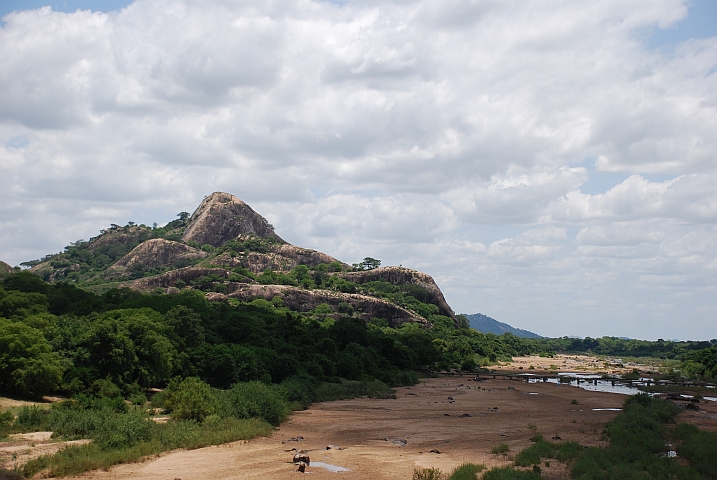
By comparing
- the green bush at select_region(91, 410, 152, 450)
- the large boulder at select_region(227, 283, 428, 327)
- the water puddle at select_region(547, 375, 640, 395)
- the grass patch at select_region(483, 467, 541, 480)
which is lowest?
the water puddle at select_region(547, 375, 640, 395)

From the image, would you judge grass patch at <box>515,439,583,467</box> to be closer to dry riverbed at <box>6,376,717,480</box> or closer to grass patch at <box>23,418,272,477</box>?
dry riverbed at <box>6,376,717,480</box>

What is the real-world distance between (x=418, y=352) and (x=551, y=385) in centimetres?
2525

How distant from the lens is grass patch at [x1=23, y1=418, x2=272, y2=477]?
92.1 feet

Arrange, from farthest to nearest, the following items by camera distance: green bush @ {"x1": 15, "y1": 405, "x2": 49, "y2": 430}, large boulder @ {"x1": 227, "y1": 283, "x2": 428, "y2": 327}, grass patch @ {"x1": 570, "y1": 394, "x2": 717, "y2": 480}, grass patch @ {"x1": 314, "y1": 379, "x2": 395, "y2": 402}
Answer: large boulder @ {"x1": 227, "y1": 283, "x2": 428, "y2": 327}
grass patch @ {"x1": 314, "y1": 379, "x2": 395, "y2": 402}
green bush @ {"x1": 15, "y1": 405, "x2": 49, "y2": 430}
grass patch @ {"x1": 570, "y1": 394, "x2": 717, "y2": 480}

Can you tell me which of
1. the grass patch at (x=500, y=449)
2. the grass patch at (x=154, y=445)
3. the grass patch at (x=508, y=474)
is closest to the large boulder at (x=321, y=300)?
the grass patch at (x=154, y=445)

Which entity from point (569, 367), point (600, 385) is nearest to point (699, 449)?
point (600, 385)

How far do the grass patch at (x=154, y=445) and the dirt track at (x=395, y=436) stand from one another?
73cm

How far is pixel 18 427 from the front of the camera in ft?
115

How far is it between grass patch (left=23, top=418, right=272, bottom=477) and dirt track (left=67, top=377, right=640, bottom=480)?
0.73 m

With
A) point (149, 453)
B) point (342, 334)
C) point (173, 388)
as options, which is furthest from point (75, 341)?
point (342, 334)

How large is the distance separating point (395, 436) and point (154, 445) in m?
15.6

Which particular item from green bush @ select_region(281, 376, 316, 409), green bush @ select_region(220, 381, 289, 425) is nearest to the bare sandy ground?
green bush @ select_region(281, 376, 316, 409)

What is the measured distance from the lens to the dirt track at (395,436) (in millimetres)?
30734

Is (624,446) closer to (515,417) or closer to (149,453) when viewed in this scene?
(515,417)
